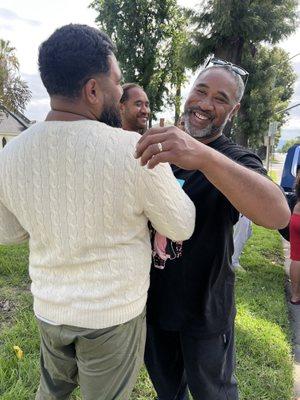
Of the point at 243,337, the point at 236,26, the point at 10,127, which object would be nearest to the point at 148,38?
the point at 236,26

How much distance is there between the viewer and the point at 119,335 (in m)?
1.49

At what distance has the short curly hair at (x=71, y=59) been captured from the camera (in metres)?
1.31

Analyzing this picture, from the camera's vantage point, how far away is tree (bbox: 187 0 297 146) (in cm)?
1164

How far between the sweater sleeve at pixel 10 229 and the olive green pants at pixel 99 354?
0.37m

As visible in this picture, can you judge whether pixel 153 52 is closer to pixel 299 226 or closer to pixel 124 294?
pixel 299 226

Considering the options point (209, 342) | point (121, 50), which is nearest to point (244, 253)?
point (209, 342)

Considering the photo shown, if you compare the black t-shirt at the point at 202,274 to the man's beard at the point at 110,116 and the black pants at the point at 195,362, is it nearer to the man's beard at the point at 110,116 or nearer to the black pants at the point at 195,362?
the black pants at the point at 195,362

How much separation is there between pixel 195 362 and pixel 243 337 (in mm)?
1799

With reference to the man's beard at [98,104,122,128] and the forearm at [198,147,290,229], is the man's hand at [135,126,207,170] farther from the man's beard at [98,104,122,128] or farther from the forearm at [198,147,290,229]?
the man's beard at [98,104,122,128]

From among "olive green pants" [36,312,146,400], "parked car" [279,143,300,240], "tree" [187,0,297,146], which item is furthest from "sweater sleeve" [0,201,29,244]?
"tree" [187,0,297,146]

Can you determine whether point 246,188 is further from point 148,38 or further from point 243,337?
point 148,38

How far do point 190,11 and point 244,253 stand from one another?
30.2 ft

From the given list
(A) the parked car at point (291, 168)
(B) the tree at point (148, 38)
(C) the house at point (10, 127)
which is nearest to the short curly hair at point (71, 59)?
(A) the parked car at point (291, 168)

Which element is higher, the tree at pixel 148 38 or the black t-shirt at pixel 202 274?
the tree at pixel 148 38
